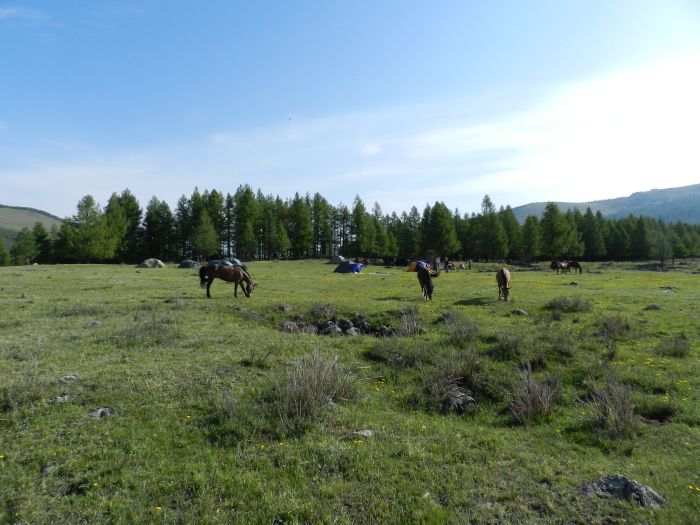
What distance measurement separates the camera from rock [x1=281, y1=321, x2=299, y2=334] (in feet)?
50.7

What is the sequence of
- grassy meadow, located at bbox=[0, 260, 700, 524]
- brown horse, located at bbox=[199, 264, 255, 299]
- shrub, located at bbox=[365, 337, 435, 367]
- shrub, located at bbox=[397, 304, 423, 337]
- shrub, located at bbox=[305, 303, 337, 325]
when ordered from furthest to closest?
brown horse, located at bbox=[199, 264, 255, 299], shrub, located at bbox=[305, 303, 337, 325], shrub, located at bbox=[397, 304, 423, 337], shrub, located at bbox=[365, 337, 435, 367], grassy meadow, located at bbox=[0, 260, 700, 524]

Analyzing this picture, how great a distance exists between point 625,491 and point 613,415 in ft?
7.52

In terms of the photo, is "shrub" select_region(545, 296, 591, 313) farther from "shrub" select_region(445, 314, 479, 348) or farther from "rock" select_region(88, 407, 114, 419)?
"rock" select_region(88, 407, 114, 419)

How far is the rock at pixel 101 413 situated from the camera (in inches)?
287

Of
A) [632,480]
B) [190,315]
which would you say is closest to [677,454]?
[632,480]

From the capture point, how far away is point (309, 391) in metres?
7.79

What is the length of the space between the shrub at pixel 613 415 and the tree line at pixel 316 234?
236 ft

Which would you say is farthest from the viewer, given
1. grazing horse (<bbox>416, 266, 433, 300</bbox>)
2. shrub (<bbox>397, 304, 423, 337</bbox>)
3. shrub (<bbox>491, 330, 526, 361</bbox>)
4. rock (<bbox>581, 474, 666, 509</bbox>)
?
grazing horse (<bbox>416, 266, 433, 300</bbox>)

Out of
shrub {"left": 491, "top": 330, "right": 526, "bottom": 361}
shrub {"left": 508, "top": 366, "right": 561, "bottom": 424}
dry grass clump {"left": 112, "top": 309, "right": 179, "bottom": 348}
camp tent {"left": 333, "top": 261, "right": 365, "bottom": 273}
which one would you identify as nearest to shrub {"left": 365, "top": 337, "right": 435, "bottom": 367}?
shrub {"left": 491, "top": 330, "right": 526, "bottom": 361}

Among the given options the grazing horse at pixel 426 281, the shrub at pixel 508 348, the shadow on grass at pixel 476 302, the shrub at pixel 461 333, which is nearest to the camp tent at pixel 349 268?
the grazing horse at pixel 426 281

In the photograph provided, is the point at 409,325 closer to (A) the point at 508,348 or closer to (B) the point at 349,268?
(A) the point at 508,348

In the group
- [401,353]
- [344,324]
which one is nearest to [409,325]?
[344,324]

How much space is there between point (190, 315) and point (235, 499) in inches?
488

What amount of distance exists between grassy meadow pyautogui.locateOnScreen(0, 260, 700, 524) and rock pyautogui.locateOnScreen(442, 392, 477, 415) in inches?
2.4
